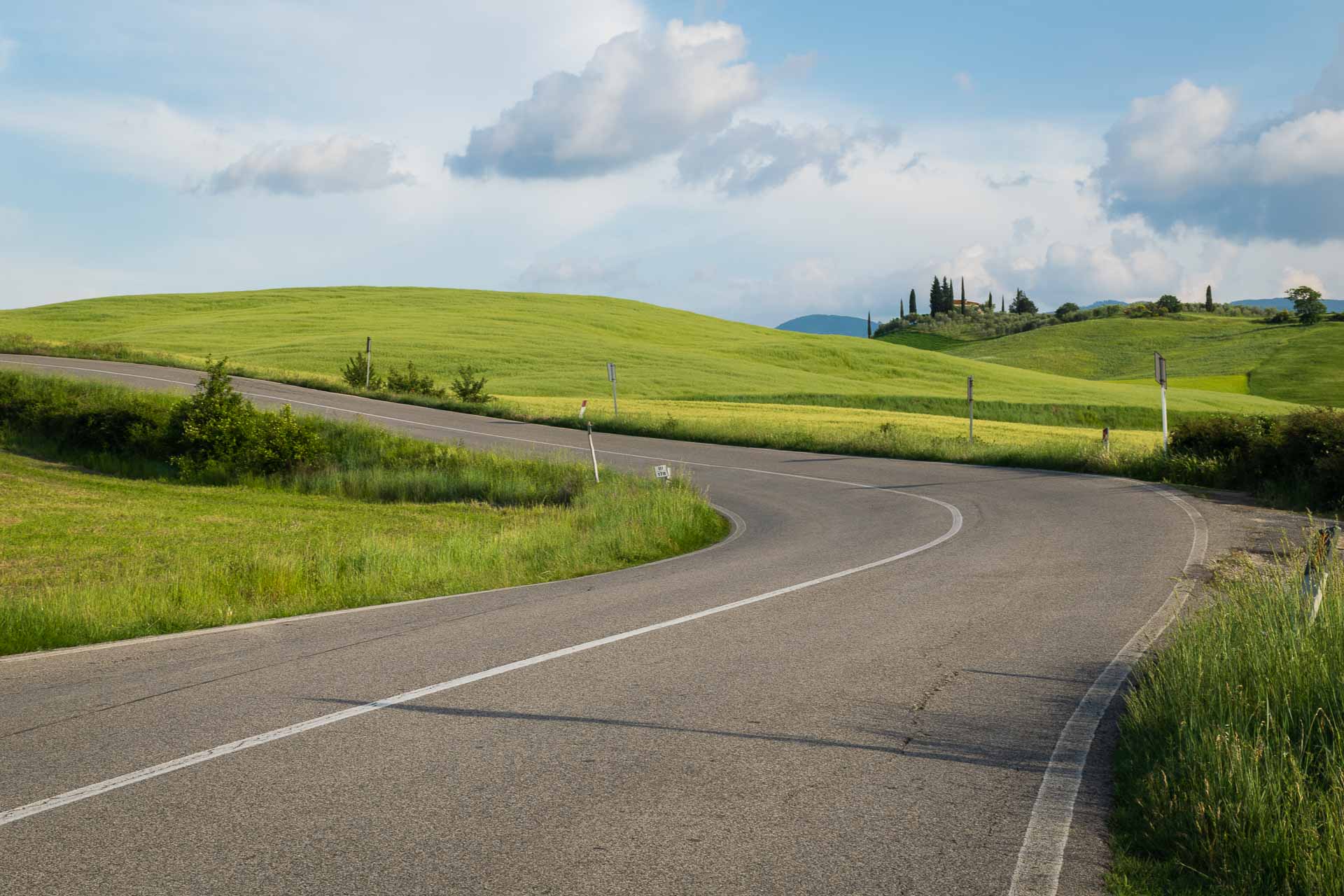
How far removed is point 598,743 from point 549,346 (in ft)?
211

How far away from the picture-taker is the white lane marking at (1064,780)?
4.03 m

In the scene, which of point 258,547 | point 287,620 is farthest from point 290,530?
point 287,620

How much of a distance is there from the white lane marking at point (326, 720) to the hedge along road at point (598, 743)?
0.9 inches

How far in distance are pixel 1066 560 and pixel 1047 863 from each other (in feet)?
27.2

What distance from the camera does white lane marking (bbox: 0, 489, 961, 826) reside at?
183 inches

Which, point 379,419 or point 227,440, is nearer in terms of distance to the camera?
point 227,440

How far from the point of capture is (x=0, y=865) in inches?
158

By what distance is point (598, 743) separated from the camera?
5488 mm

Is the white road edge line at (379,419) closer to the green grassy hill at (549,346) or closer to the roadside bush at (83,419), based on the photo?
the green grassy hill at (549,346)

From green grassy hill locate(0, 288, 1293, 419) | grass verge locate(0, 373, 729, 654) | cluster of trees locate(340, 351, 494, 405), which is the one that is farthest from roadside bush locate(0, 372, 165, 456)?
green grassy hill locate(0, 288, 1293, 419)

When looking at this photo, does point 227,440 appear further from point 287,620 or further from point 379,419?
point 287,620

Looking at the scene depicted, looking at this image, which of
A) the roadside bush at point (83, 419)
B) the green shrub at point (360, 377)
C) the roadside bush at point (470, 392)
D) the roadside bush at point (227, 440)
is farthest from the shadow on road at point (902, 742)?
the green shrub at point (360, 377)

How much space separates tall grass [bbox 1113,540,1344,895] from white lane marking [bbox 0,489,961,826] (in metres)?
3.69

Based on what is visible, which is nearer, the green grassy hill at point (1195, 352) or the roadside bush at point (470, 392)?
the roadside bush at point (470, 392)
